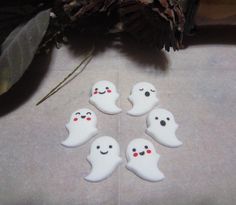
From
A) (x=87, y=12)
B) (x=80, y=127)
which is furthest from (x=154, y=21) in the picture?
(x=80, y=127)

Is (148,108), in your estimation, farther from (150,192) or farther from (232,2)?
(232,2)

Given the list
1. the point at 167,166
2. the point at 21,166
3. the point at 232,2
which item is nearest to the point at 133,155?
the point at 167,166

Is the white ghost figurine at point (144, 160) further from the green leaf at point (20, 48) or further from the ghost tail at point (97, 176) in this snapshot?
the green leaf at point (20, 48)

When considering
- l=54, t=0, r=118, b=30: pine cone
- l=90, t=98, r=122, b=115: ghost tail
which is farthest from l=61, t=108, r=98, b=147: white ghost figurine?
l=54, t=0, r=118, b=30: pine cone

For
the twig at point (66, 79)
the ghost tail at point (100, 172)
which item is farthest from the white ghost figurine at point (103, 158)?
the twig at point (66, 79)

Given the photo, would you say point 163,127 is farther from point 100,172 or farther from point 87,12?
point 87,12

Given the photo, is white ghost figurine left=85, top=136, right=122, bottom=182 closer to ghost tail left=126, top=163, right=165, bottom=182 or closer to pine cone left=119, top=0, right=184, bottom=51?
ghost tail left=126, top=163, right=165, bottom=182
